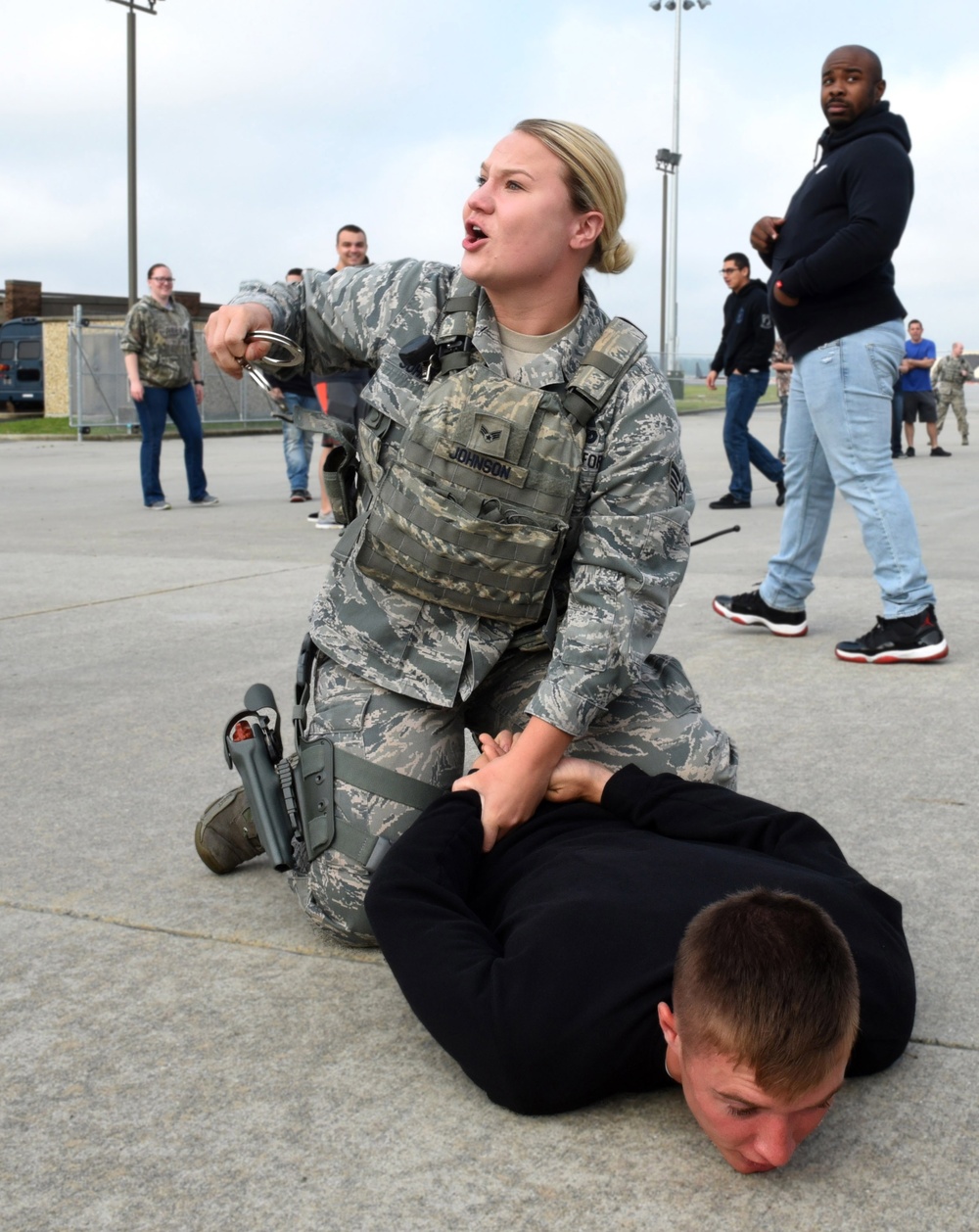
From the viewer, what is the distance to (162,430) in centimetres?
982

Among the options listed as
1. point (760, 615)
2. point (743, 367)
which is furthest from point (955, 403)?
point (760, 615)

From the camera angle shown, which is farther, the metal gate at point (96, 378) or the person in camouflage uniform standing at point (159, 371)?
the metal gate at point (96, 378)

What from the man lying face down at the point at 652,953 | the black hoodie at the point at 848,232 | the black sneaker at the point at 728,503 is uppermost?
the black hoodie at the point at 848,232

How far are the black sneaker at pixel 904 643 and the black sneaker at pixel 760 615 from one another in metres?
0.45

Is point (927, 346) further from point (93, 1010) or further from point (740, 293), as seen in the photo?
point (93, 1010)

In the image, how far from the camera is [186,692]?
423 cm

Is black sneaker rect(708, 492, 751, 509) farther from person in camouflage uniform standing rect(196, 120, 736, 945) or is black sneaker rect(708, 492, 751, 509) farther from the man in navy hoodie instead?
person in camouflage uniform standing rect(196, 120, 736, 945)

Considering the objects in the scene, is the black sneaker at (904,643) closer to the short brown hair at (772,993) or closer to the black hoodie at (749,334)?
the short brown hair at (772,993)

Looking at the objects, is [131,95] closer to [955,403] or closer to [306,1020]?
[955,403]

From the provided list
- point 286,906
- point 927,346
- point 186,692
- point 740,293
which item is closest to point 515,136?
point 286,906

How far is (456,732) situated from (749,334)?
27.5ft

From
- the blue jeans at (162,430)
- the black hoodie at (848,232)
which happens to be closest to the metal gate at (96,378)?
the blue jeans at (162,430)

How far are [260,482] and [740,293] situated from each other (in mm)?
4698

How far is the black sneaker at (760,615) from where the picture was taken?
5148 mm
